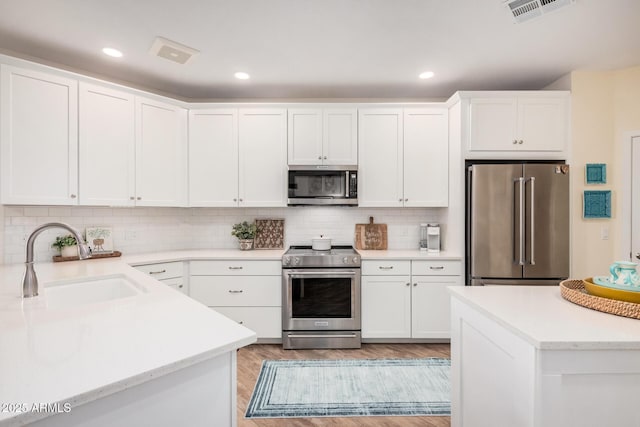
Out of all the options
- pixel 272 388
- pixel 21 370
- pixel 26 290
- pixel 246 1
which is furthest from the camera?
pixel 272 388

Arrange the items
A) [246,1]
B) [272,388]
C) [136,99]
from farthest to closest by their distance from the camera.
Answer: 1. [136,99]
2. [272,388]
3. [246,1]

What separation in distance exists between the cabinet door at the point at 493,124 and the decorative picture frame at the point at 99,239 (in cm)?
363

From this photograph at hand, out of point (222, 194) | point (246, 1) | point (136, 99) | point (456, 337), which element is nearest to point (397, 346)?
point (456, 337)

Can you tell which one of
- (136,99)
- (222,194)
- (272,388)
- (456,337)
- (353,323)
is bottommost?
(272,388)

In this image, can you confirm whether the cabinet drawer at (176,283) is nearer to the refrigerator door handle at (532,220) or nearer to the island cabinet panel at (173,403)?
the island cabinet panel at (173,403)

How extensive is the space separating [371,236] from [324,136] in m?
1.26

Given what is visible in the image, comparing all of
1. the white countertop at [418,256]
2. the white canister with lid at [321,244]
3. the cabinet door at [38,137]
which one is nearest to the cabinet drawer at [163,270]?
the cabinet door at [38,137]

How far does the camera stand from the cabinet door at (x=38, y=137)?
2.24 meters

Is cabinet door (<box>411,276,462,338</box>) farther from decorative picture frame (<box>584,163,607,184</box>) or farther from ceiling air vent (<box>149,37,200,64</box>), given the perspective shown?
ceiling air vent (<box>149,37,200,64</box>)

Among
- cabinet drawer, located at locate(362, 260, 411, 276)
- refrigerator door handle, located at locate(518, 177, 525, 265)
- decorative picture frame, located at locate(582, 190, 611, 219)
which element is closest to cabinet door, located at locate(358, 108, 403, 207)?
cabinet drawer, located at locate(362, 260, 411, 276)

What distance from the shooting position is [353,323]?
3.01 m

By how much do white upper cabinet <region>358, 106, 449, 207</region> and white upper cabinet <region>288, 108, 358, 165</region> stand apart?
0.39 feet

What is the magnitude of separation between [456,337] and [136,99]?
129 inches

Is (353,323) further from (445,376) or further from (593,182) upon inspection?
(593,182)
